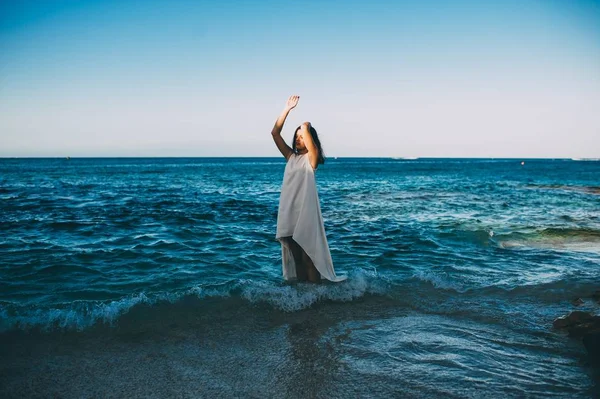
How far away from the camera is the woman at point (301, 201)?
5.06 metres

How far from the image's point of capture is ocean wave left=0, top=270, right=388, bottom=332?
15.5ft

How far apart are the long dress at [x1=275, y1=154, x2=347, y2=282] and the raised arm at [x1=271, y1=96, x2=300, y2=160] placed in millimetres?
136

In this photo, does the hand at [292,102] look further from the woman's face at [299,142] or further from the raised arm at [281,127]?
the woman's face at [299,142]

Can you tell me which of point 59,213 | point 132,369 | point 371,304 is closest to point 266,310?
point 371,304

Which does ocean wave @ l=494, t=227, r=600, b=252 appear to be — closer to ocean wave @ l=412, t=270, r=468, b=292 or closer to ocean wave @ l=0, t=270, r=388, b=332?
ocean wave @ l=412, t=270, r=468, b=292

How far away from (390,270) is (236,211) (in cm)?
985

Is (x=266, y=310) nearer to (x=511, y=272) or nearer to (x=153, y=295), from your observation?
(x=153, y=295)

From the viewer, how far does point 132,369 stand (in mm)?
3648

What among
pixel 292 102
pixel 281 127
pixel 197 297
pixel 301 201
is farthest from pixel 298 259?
pixel 292 102

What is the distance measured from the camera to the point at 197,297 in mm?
5711

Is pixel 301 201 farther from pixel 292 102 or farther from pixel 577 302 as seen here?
pixel 577 302

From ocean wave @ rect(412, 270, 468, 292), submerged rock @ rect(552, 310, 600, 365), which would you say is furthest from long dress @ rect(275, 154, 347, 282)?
submerged rock @ rect(552, 310, 600, 365)

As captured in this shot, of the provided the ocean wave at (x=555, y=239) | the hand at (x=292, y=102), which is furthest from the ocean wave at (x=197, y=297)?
the ocean wave at (x=555, y=239)

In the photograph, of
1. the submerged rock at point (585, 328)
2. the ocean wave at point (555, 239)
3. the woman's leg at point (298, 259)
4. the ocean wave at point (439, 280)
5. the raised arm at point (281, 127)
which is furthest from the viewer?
the ocean wave at point (555, 239)
